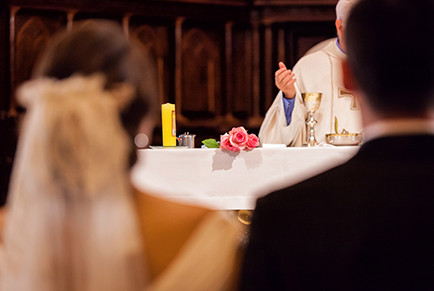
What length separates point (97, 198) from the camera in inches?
38.2

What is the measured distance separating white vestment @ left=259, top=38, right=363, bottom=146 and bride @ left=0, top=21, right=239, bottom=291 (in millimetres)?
2072

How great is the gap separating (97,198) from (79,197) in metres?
0.03

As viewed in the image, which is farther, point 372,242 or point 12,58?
point 12,58

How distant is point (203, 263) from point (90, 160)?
30cm

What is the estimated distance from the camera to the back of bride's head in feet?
3.10

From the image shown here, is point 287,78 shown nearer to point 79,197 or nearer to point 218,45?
point 79,197

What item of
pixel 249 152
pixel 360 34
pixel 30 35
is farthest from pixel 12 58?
pixel 360 34

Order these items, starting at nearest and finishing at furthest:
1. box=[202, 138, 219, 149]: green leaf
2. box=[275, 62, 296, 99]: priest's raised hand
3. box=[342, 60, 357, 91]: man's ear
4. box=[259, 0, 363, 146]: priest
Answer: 1. box=[342, 60, 357, 91]: man's ear
2. box=[202, 138, 219, 149]: green leaf
3. box=[275, 62, 296, 99]: priest's raised hand
4. box=[259, 0, 363, 146]: priest

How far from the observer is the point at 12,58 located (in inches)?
187

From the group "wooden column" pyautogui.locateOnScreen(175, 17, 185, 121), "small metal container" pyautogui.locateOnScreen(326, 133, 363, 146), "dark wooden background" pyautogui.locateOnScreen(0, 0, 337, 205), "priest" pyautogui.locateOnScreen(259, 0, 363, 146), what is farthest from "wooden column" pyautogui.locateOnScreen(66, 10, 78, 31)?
"small metal container" pyautogui.locateOnScreen(326, 133, 363, 146)

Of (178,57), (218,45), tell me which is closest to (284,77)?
(178,57)

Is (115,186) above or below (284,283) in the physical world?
above

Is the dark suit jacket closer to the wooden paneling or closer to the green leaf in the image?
the green leaf

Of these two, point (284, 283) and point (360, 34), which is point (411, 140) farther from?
point (284, 283)
